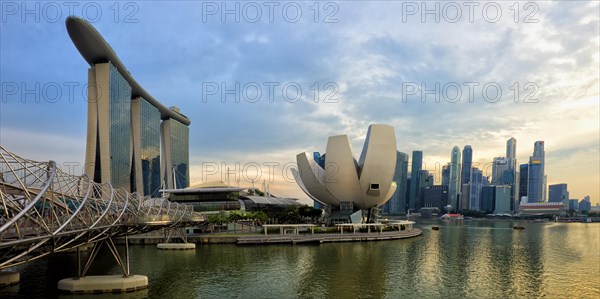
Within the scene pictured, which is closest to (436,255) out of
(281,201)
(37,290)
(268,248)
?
(268,248)

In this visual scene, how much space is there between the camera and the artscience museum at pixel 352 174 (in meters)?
60.6

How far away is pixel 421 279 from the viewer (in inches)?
1171

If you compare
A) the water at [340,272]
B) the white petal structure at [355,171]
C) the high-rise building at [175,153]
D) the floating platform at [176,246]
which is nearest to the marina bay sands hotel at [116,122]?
the high-rise building at [175,153]

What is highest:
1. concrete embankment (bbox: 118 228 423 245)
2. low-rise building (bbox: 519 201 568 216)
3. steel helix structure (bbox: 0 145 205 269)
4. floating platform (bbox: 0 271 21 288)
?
steel helix structure (bbox: 0 145 205 269)

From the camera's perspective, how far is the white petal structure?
60531mm

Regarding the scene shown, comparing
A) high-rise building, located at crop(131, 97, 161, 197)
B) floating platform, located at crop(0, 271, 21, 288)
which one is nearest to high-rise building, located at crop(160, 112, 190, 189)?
high-rise building, located at crop(131, 97, 161, 197)

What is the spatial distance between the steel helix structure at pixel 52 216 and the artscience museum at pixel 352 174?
35.0 meters

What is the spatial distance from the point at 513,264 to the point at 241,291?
25019mm

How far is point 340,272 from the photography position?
31281 mm

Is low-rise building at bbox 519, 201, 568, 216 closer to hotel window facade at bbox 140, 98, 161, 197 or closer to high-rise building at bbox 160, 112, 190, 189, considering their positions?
high-rise building at bbox 160, 112, 190, 189

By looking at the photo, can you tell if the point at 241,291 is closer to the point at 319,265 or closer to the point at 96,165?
the point at 319,265

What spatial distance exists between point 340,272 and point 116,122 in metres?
70.4

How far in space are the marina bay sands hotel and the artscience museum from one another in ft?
114

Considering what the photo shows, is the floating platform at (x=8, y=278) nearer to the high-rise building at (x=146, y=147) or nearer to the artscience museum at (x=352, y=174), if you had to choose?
the artscience museum at (x=352, y=174)
